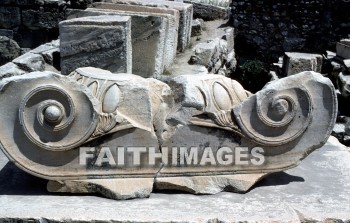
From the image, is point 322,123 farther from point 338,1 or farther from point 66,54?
point 338,1

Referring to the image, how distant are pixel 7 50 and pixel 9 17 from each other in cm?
134

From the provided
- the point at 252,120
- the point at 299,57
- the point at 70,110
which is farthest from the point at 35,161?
the point at 299,57

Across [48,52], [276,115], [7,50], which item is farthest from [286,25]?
[276,115]

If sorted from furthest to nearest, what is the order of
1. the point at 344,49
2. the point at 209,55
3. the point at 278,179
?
the point at 344,49, the point at 209,55, the point at 278,179

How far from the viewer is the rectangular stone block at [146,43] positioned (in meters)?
6.36

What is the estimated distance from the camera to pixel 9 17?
10.8 meters

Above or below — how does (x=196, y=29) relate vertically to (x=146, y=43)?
below

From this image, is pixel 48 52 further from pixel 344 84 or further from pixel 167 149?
pixel 167 149

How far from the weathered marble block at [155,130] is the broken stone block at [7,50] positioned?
629 centimetres

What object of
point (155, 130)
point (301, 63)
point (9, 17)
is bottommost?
point (301, 63)

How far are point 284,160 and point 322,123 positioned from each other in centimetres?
34

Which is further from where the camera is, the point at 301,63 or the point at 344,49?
the point at 344,49

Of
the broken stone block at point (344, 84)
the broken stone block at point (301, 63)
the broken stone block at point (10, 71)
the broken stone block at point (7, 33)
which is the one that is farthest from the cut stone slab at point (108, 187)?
the broken stone block at point (7, 33)

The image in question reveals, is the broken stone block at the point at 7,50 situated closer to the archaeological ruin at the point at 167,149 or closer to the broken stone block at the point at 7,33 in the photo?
the broken stone block at the point at 7,33
